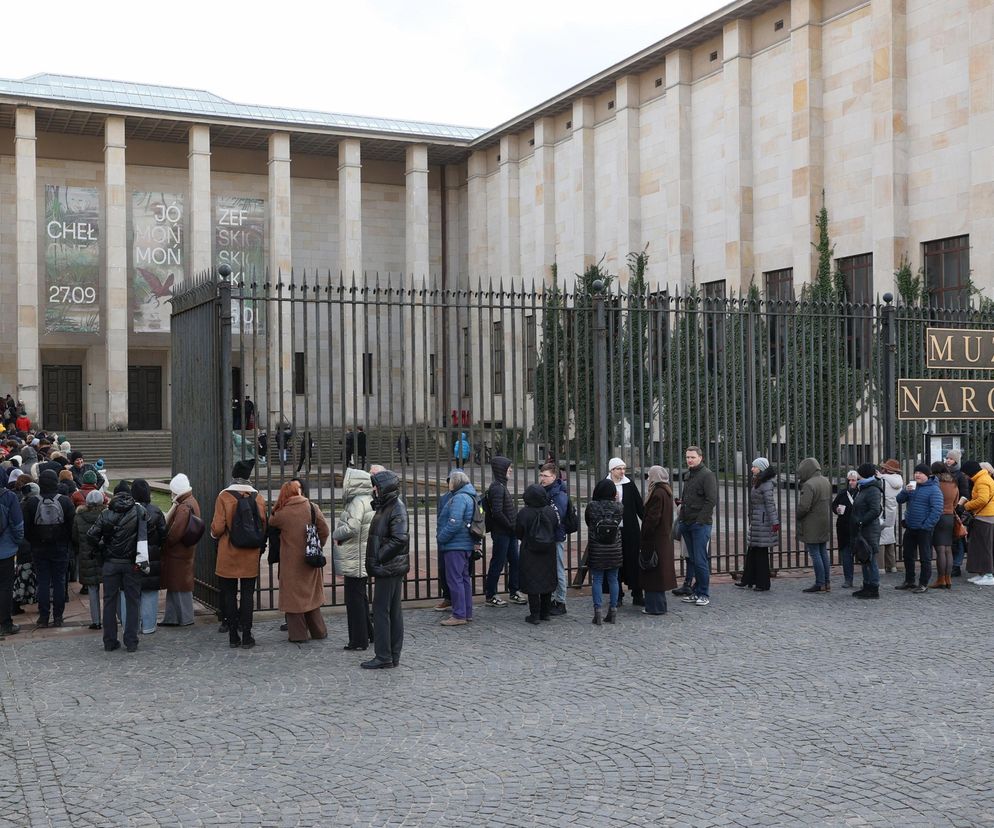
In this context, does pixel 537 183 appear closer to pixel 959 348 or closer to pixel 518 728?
pixel 959 348

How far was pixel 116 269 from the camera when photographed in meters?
38.6

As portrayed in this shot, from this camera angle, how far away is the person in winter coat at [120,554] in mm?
9250

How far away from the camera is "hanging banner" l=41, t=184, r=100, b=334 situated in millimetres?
38719

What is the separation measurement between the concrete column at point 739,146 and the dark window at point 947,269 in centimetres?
634

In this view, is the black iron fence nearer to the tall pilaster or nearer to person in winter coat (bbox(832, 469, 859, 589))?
person in winter coat (bbox(832, 469, 859, 589))

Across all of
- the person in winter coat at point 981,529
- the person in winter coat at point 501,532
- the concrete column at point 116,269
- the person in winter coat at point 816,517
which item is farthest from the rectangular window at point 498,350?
the concrete column at point 116,269

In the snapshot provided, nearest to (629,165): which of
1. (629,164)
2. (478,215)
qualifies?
(629,164)

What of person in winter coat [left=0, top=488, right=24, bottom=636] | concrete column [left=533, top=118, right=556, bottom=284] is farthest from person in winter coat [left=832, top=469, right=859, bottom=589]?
concrete column [left=533, top=118, right=556, bottom=284]

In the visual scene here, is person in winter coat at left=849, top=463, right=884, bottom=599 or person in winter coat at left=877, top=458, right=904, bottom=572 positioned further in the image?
person in winter coat at left=877, top=458, right=904, bottom=572

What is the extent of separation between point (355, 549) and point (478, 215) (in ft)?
121

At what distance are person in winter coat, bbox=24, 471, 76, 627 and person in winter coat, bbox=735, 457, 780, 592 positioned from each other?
753 centimetres

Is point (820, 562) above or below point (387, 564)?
below

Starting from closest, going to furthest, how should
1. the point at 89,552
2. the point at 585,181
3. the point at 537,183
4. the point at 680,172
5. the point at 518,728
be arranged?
the point at 518,728
the point at 89,552
the point at 680,172
the point at 585,181
the point at 537,183

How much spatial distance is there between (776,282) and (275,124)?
69.1ft
